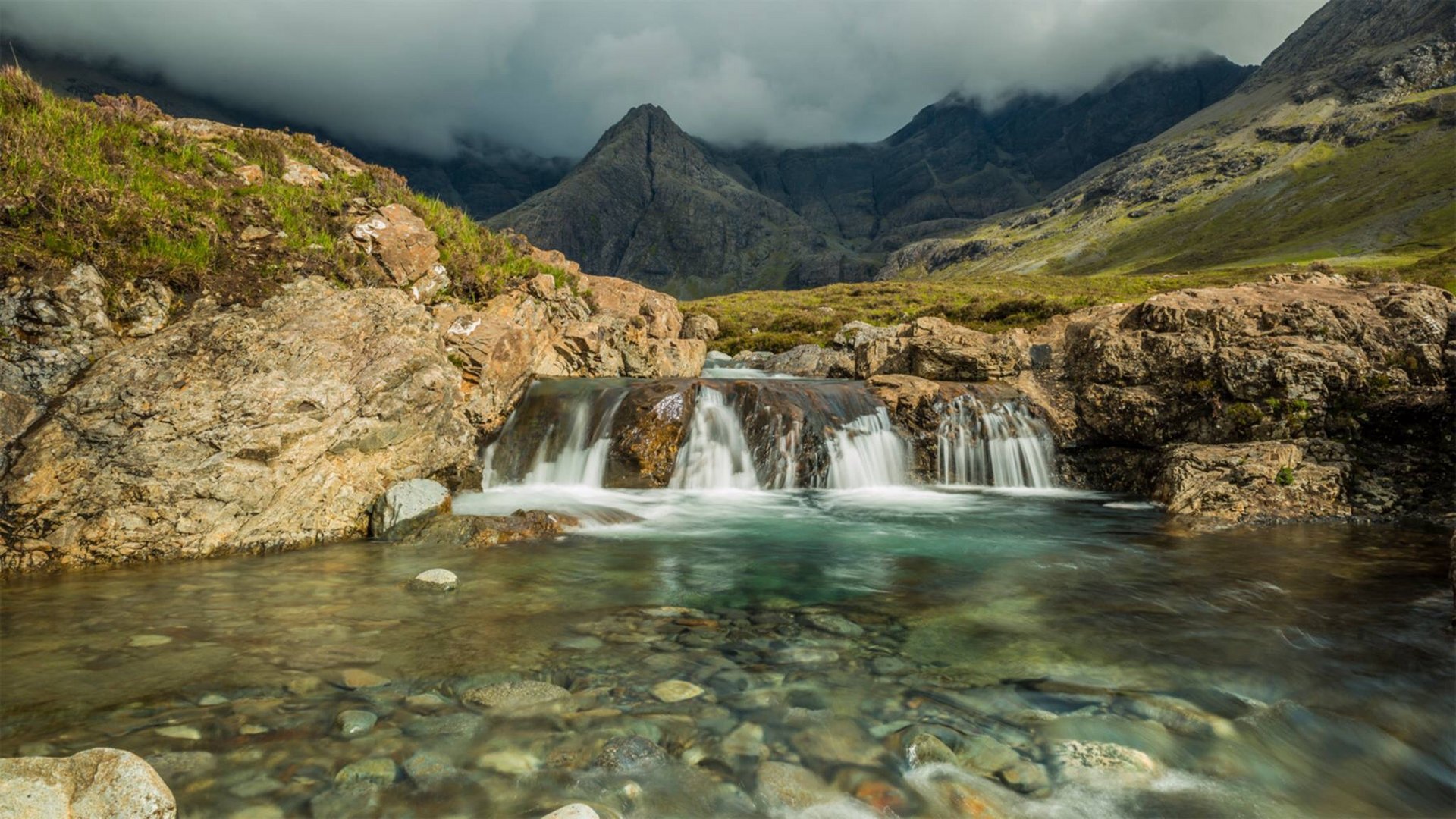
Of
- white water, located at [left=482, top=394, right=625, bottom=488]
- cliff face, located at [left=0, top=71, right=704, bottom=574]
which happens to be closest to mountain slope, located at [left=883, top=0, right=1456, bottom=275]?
white water, located at [left=482, top=394, right=625, bottom=488]

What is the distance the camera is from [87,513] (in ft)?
26.5

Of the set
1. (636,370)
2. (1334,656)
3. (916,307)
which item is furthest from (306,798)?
(916,307)

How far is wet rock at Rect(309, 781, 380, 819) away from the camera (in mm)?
3547

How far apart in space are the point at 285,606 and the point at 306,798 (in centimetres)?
398

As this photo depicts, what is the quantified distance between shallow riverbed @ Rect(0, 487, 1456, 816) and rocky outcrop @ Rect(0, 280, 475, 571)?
0.70 meters

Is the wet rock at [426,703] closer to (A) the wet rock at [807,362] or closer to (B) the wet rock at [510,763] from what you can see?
(B) the wet rock at [510,763]

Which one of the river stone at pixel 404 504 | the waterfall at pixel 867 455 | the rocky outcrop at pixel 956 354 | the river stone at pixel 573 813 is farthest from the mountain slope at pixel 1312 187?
the river stone at pixel 573 813

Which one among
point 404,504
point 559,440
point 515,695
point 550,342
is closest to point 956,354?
point 559,440

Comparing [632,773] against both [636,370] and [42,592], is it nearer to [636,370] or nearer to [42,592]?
[42,592]

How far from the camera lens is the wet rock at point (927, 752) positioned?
425cm

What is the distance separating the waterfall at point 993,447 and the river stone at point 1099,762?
491 inches

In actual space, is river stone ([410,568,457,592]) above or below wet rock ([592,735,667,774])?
above

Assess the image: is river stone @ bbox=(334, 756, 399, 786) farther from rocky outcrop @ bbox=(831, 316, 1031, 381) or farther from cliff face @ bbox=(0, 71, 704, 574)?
rocky outcrop @ bbox=(831, 316, 1031, 381)

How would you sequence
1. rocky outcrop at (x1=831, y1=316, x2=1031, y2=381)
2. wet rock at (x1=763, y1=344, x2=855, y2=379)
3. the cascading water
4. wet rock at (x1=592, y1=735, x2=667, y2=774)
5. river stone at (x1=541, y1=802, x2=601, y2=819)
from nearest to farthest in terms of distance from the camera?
river stone at (x1=541, y1=802, x2=601, y2=819) < wet rock at (x1=592, y1=735, x2=667, y2=774) < the cascading water < rocky outcrop at (x1=831, y1=316, x2=1031, y2=381) < wet rock at (x1=763, y1=344, x2=855, y2=379)
